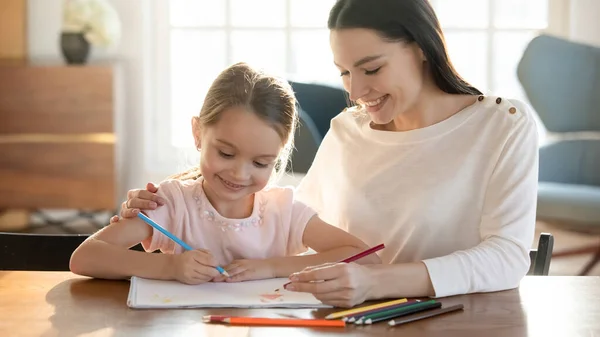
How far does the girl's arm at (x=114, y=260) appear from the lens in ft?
4.83

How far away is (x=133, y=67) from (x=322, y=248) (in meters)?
3.50

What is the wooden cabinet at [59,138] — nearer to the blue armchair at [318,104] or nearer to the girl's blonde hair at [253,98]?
the blue armchair at [318,104]

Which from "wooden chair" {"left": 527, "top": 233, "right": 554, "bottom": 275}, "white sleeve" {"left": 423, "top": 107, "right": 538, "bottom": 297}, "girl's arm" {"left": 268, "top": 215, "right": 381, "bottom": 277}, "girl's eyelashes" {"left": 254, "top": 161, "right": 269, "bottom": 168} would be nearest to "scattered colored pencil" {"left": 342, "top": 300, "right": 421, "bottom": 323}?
"white sleeve" {"left": 423, "top": 107, "right": 538, "bottom": 297}

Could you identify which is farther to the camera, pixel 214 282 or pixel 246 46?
pixel 246 46

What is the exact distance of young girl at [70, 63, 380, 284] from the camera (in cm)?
150

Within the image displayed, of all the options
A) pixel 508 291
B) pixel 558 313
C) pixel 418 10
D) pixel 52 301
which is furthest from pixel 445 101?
pixel 52 301

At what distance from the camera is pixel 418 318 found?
49.9 inches

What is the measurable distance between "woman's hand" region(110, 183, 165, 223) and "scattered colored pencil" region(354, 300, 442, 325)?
0.49 metres

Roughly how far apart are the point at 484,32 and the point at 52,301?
4.00 metres

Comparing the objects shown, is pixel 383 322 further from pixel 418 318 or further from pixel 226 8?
pixel 226 8

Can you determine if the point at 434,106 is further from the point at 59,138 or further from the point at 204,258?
the point at 59,138

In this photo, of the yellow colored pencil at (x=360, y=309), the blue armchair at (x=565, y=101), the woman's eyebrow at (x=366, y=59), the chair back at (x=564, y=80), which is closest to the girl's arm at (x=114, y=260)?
the yellow colored pencil at (x=360, y=309)

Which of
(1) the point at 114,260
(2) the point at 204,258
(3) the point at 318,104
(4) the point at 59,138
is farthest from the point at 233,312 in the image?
(4) the point at 59,138

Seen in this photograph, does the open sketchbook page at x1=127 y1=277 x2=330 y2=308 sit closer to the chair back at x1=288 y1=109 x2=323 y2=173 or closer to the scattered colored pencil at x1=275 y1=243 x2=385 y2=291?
the scattered colored pencil at x1=275 y1=243 x2=385 y2=291
